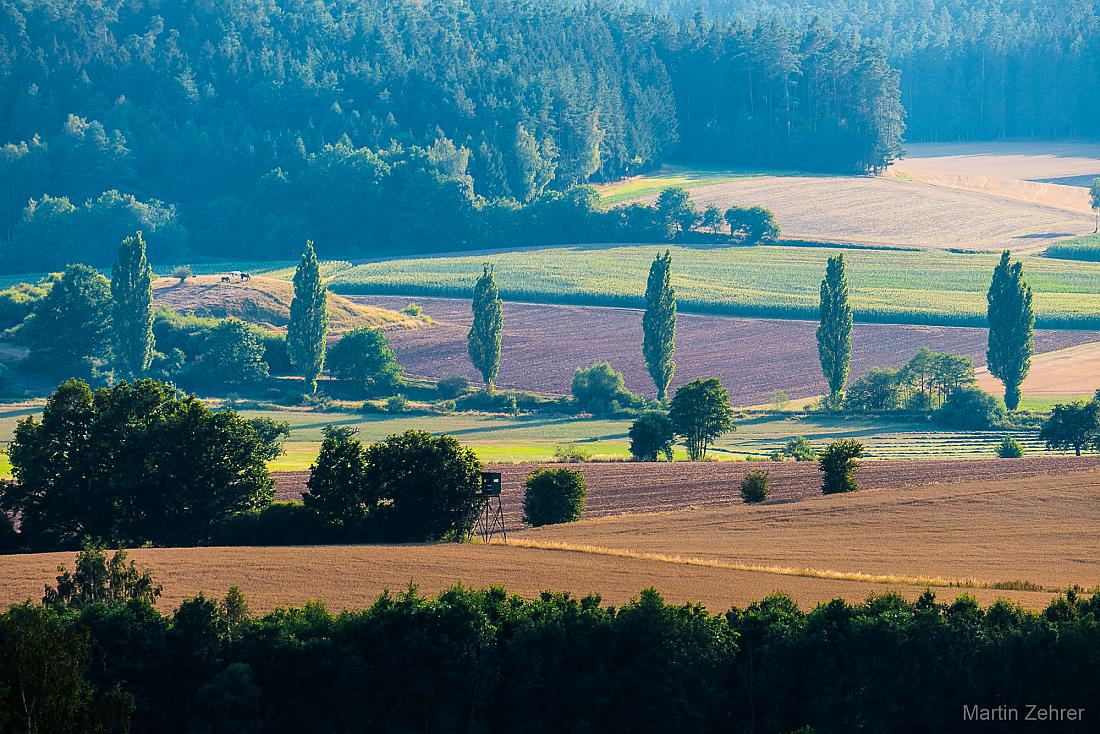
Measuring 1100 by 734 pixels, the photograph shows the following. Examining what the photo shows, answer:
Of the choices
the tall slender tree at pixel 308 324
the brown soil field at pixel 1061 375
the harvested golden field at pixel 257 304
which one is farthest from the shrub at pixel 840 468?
the harvested golden field at pixel 257 304

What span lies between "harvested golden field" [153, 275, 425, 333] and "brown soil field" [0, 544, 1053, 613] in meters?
82.6

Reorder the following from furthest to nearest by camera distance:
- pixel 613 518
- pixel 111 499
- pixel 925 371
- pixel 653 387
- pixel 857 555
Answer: pixel 653 387 → pixel 925 371 → pixel 613 518 → pixel 111 499 → pixel 857 555

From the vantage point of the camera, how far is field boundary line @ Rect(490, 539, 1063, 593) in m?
48.0

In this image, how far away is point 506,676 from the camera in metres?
41.0

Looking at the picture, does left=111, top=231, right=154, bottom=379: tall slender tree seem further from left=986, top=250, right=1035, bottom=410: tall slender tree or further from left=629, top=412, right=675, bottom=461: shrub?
left=986, top=250, right=1035, bottom=410: tall slender tree

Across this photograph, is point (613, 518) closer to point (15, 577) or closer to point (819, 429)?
point (15, 577)

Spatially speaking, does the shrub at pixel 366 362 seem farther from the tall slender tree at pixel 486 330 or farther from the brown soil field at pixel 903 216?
the brown soil field at pixel 903 216

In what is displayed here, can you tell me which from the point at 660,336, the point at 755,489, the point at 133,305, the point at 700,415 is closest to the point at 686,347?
the point at 660,336

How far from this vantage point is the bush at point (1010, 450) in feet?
285

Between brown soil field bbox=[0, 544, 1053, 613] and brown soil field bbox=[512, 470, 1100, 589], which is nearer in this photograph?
brown soil field bbox=[0, 544, 1053, 613]

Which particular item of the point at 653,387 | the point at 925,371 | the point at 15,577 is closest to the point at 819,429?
the point at 925,371

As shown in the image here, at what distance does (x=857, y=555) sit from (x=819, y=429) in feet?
159

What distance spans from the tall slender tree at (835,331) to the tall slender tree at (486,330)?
22.9m

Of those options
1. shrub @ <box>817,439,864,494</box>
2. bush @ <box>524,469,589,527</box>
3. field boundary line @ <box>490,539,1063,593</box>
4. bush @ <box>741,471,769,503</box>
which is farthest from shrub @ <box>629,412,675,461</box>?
field boundary line @ <box>490,539,1063,593</box>
